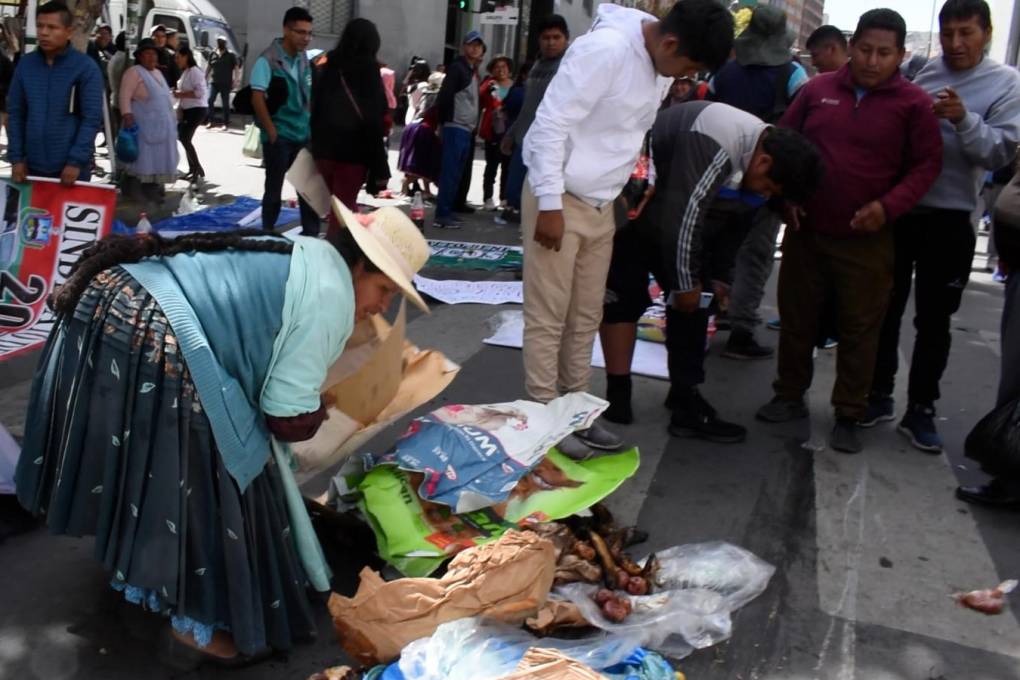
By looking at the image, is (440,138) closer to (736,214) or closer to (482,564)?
(736,214)

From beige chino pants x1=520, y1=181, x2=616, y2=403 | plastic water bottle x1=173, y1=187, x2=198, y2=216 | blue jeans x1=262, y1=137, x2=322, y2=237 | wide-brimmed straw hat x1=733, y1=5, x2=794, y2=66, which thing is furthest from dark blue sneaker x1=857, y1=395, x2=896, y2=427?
plastic water bottle x1=173, y1=187, x2=198, y2=216

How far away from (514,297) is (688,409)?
2.39m

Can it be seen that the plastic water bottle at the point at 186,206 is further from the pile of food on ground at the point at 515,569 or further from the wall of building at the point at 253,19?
the wall of building at the point at 253,19

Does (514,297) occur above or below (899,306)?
below

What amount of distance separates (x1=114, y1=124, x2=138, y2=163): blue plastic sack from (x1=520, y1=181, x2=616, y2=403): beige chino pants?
599 centimetres

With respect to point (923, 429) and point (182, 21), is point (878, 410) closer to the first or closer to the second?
point (923, 429)

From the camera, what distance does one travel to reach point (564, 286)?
12.4ft

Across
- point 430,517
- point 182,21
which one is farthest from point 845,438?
point 182,21

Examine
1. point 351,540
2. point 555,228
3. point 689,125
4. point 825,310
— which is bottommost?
point 351,540

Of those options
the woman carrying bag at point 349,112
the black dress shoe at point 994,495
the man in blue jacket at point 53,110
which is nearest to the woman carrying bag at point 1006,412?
the black dress shoe at point 994,495

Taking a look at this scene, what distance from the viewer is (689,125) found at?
3750mm

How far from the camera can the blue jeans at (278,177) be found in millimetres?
6957

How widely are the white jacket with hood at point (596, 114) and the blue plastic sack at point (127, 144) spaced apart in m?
6.09

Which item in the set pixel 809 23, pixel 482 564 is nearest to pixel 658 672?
pixel 482 564
